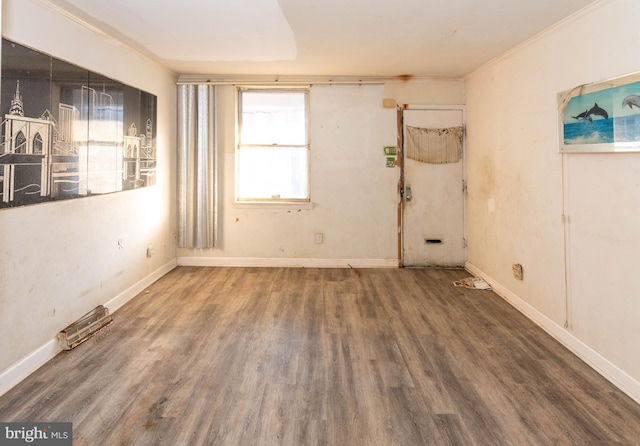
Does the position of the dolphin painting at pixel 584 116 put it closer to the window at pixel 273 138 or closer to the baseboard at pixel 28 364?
the window at pixel 273 138

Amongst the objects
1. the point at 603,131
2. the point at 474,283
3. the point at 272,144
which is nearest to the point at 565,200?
the point at 603,131

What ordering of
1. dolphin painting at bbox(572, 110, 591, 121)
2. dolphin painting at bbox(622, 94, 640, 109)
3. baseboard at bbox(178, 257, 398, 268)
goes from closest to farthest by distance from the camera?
dolphin painting at bbox(622, 94, 640, 109) < dolphin painting at bbox(572, 110, 591, 121) < baseboard at bbox(178, 257, 398, 268)

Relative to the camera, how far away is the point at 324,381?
7.63ft

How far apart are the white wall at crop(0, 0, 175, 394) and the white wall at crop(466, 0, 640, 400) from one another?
12.3 feet

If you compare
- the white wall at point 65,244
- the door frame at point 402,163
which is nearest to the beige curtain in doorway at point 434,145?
the door frame at point 402,163

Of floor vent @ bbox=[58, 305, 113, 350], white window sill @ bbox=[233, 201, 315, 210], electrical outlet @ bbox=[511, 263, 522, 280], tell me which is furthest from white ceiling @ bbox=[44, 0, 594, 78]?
floor vent @ bbox=[58, 305, 113, 350]

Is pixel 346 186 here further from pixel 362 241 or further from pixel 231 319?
pixel 231 319

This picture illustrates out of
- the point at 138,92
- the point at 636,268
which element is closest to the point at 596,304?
the point at 636,268

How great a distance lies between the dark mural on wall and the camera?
227cm

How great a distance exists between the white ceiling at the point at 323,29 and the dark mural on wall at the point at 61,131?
52cm

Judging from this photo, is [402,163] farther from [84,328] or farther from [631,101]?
[84,328]

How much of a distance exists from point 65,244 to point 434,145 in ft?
14.0

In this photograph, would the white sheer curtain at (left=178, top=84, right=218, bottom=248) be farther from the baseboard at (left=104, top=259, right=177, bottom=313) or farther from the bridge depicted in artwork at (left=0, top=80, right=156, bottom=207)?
the bridge depicted in artwork at (left=0, top=80, right=156, bottom=207)

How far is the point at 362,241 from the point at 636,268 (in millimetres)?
3147
